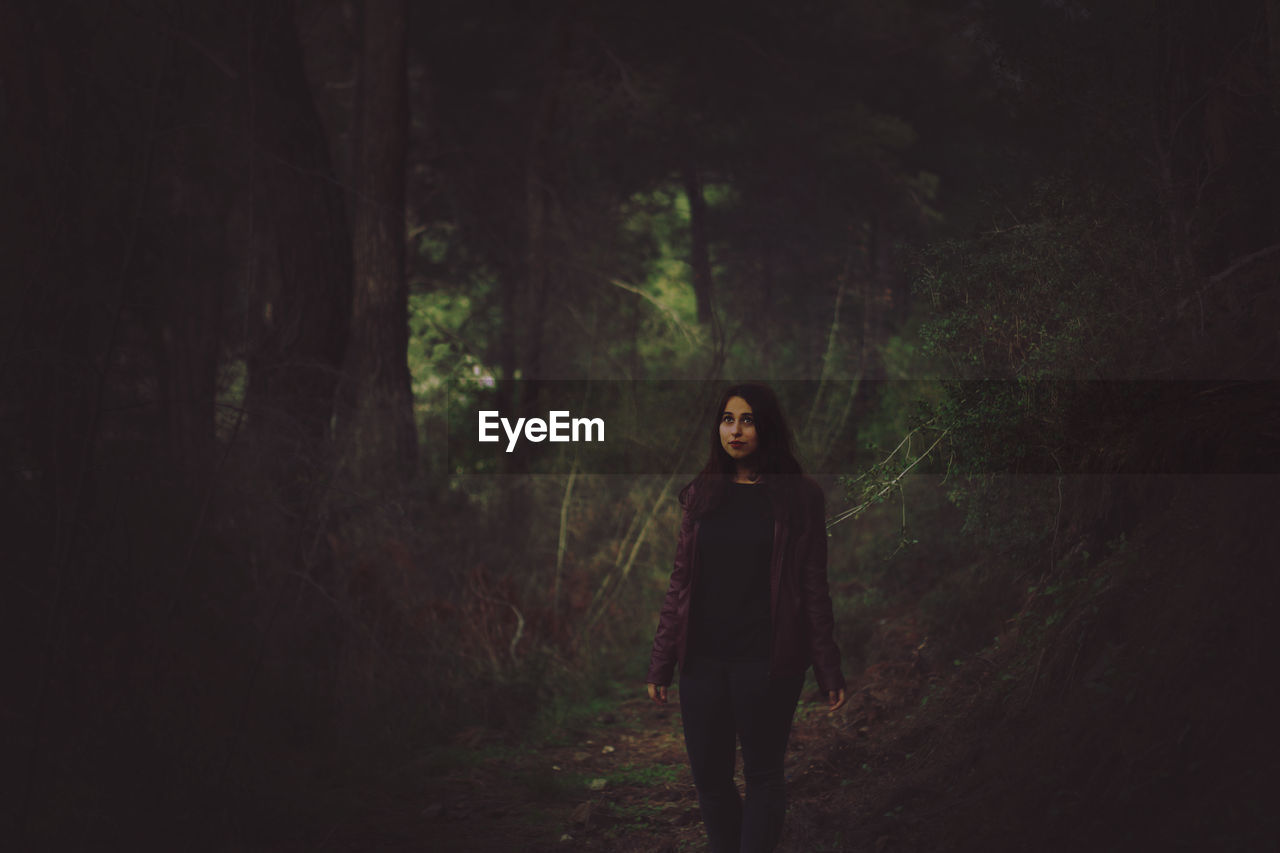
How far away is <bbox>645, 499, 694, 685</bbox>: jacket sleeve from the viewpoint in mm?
4039

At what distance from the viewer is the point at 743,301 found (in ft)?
57.1

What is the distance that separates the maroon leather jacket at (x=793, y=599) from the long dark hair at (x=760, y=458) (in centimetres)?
6

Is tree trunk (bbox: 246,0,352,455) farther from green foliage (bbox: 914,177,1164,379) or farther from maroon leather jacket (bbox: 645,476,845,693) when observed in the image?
maroon leather jacket (bbox: 645,476,845,693)

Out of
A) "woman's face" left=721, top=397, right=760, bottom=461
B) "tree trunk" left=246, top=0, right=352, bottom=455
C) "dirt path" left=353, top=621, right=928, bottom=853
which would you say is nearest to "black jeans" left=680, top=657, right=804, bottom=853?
"woman's face" left=721, top=397, right=760, bottom=461

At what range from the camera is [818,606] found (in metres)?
3.97

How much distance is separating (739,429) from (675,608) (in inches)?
27.7

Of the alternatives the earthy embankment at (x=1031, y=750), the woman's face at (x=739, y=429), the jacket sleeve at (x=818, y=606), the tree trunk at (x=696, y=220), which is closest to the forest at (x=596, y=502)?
the earthy embankment at (x=1031, y=750)

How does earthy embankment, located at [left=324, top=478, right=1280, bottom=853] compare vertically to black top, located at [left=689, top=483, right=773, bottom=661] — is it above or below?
below

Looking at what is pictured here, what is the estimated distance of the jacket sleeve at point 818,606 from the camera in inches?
155

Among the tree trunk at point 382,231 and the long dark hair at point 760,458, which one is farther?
the tree trunk at point 382,231

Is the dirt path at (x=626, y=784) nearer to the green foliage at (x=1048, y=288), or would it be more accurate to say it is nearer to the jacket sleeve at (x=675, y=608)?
the jacket sleeve at (x=675, y=608)

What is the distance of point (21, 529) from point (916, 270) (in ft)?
15.2

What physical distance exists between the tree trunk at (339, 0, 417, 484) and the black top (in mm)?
6887

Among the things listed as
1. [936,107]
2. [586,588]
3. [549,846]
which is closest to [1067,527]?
[549,846]
